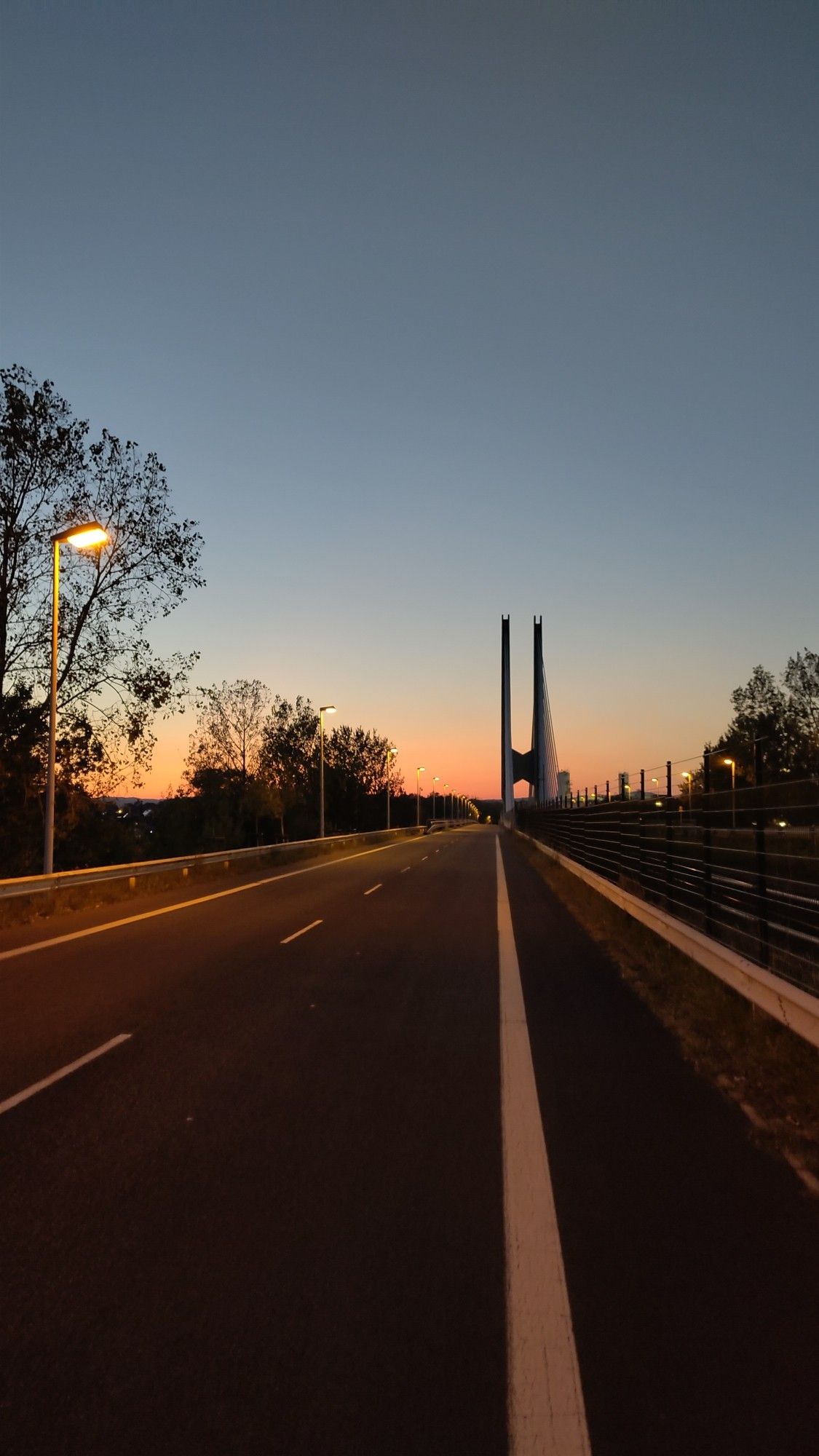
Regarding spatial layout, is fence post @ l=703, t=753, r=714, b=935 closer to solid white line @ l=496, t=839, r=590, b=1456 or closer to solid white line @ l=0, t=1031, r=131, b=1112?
solid white line @ l=496, t=839, r=590, b=1456

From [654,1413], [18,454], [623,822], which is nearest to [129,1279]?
[654,1413]

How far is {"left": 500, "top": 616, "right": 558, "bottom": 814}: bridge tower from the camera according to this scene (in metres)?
62.2

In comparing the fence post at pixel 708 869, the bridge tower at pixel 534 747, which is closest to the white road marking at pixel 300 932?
the fence post at pixel 708 869

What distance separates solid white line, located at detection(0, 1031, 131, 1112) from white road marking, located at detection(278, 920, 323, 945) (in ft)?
19.8

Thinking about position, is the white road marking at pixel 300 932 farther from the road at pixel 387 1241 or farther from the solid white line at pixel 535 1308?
the solid white line at pixel 535 1308

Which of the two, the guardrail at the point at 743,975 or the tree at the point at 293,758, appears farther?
the tree at the point at 293,758

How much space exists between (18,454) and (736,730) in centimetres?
8364

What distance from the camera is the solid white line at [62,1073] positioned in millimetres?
6609

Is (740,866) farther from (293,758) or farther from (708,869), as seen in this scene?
(293,758)

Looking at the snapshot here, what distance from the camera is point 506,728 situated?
97312 mm

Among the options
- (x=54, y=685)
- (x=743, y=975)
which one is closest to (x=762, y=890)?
(x=743, y=975)

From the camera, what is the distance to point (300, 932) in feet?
51.6

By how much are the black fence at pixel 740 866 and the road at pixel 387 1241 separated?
1298 millimetres

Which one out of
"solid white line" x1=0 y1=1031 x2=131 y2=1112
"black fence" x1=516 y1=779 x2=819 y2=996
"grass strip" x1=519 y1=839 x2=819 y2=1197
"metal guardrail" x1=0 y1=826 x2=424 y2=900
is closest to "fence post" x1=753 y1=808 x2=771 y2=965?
"black fence" x1=516 y1=779 x2=819 y2=996
